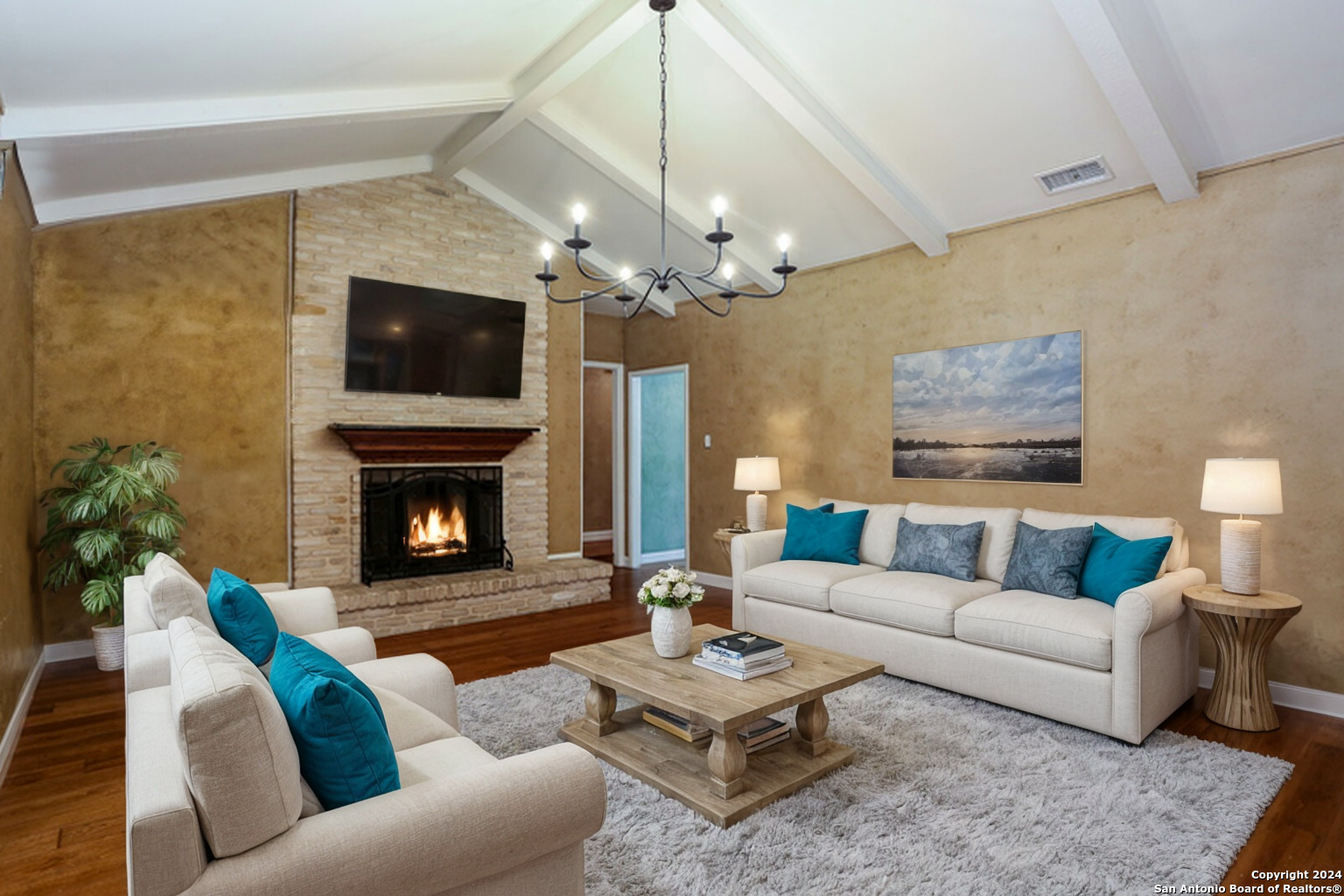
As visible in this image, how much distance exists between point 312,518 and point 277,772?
4116 millimetres

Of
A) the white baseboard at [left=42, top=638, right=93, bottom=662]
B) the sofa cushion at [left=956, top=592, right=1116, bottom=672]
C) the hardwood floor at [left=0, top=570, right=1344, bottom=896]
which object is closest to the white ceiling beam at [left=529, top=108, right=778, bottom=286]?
the hardwood floor at [left=0, top=570, right=1344, bottom=896]

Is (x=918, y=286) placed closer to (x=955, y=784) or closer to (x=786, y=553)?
(x=786, y=553)

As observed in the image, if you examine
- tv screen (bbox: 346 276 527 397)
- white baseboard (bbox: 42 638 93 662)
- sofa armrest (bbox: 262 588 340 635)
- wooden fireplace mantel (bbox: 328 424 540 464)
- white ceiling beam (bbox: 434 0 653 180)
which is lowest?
white baseboard (bbox: 42 638 93 662)

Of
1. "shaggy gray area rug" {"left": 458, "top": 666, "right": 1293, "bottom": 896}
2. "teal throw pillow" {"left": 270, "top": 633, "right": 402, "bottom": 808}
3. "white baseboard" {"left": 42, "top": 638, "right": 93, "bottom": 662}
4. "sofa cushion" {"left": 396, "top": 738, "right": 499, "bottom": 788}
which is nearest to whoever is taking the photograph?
"teal throw pillow" {"left": 270, "top": 633, "right": 402, "bottom": 808}

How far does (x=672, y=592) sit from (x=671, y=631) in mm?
166

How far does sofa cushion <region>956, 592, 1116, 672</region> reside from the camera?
3.03 metres

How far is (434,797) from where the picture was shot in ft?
4.66

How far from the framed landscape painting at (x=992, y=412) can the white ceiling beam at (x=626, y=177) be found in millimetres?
1383

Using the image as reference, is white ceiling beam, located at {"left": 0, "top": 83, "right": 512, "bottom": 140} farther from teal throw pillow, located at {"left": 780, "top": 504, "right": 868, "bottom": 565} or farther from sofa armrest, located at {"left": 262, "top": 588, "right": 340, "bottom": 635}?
teal throw pillow, located at {"left": 780, "top": 504, "right": 868, "bottom": 565}

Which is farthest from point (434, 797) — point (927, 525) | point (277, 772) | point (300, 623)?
point (927, 525)

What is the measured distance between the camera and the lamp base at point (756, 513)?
551cm

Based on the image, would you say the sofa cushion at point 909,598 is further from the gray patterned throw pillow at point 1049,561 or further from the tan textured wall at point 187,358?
the tan textured wall at point 187,358

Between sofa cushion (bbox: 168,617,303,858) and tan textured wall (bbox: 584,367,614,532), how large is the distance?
24.8 feet

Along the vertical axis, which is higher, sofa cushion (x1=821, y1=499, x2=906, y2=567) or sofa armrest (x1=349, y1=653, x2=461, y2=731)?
sofa cushion (x1=821, y1=499, x2=906, y2=567)
